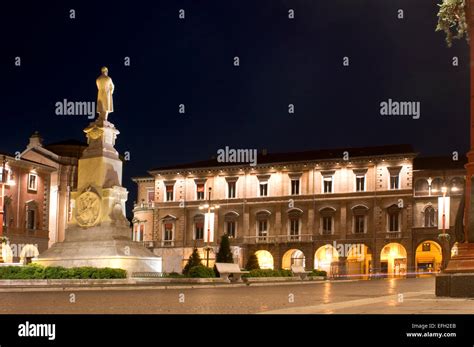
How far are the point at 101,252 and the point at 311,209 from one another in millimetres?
42110

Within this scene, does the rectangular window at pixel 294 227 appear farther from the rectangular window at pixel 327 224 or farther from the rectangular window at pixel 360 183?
the rectangular window at pixel 360 183

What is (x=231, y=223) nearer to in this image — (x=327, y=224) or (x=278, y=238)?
(x=278, y=238)

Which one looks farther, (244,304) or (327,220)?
(327,220)

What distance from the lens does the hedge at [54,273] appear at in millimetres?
25703

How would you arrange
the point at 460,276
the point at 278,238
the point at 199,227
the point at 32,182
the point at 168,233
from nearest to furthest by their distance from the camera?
the point at 460,276 → the point at 32,182 → the point at 278,238 → the point at 199,227 → the point at 168,233

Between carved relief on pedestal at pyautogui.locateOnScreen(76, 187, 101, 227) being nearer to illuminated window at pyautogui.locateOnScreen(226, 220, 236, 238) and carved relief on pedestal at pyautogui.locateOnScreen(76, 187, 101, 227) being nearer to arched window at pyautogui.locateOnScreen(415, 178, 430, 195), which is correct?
arched window at pyautogui.locateOnScreen(415, 178, 430, 195)

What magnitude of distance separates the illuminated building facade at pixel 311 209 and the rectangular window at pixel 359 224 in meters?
0.09

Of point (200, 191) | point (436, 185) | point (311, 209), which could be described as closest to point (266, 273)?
point (436, 185)

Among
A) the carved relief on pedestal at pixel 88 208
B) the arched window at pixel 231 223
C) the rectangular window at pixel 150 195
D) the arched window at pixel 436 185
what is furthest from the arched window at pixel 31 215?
the arched window at pixel 436 185

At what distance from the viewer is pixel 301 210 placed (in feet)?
232

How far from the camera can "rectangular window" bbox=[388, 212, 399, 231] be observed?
6662 cm

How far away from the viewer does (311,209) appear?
7019cm

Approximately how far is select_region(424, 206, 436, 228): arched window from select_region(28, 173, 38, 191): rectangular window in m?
35.0

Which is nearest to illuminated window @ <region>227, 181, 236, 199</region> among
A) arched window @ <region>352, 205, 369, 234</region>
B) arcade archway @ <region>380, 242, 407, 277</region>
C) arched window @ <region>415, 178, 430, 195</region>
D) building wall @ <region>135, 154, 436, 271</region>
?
building wall @ <region>135, 154, 436, 271</region>
